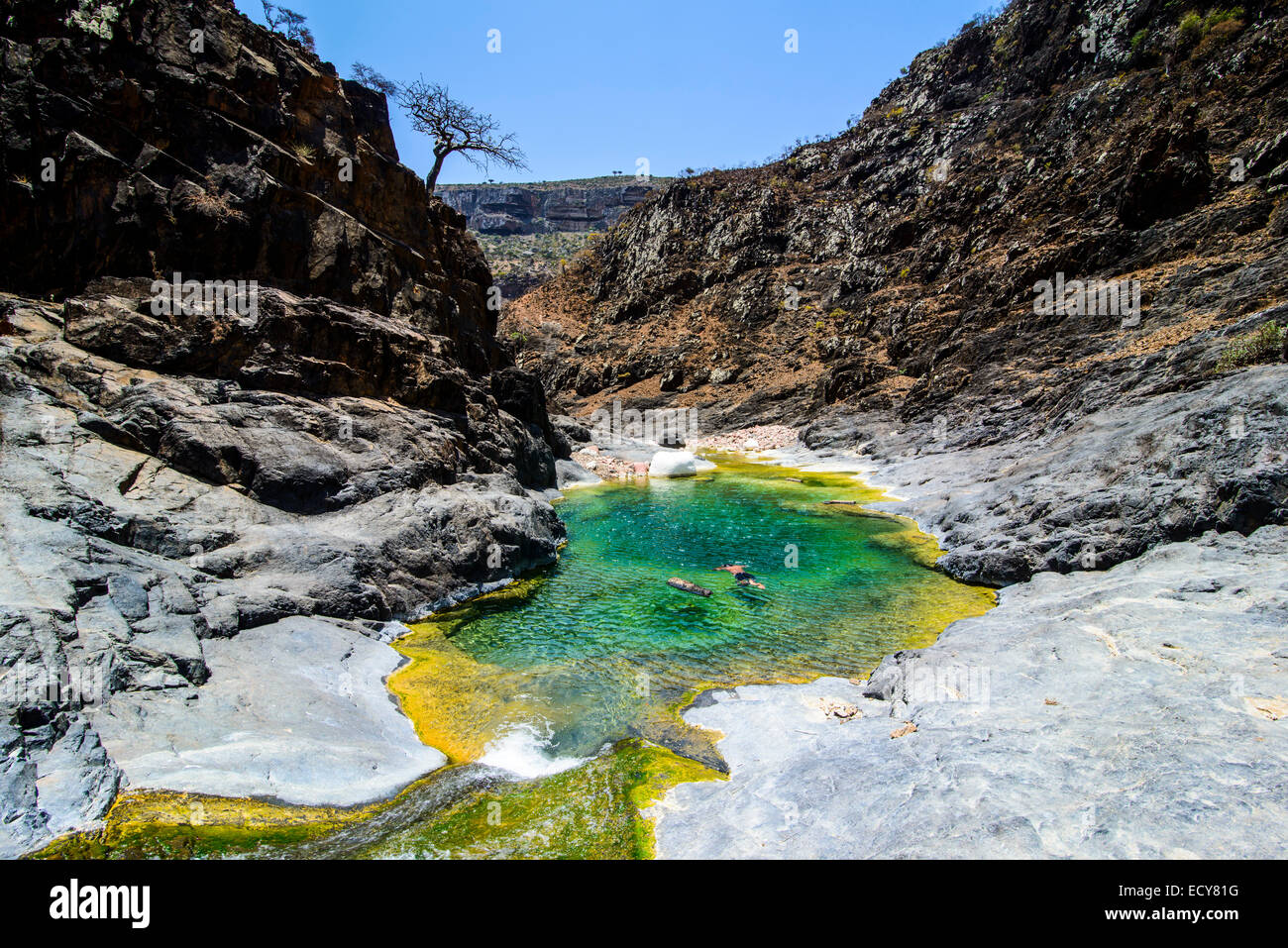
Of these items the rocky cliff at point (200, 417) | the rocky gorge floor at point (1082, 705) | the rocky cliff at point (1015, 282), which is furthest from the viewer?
the rocky cliff at point (1015, 282)

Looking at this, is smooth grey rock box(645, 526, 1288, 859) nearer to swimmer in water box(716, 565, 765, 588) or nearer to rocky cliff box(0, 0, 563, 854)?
rocky cliff box(0, 0, 563, 854)

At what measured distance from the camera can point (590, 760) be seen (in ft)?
23.9

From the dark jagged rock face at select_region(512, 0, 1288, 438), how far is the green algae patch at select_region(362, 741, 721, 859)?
2041 centimetres

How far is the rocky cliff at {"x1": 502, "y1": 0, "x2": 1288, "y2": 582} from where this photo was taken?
13672 mm

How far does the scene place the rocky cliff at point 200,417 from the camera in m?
6.34

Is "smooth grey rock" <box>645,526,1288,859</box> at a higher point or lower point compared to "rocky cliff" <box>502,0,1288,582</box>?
lower

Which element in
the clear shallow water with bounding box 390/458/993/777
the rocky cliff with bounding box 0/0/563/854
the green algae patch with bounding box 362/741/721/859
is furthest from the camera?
the clear shallow water with bounding box 390/458/993/777

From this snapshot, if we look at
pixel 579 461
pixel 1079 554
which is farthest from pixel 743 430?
pixel 1079 554

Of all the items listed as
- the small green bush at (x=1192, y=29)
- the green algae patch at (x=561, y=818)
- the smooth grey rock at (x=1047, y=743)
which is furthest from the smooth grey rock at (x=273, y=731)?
the small green bush at (x=1192, y=29)

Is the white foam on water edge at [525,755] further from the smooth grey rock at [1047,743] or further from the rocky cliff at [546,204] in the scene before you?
the rocky cliff at [546,204]

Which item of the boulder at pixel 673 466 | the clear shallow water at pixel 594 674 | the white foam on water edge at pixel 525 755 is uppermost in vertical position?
the boulder at pixel 673 466

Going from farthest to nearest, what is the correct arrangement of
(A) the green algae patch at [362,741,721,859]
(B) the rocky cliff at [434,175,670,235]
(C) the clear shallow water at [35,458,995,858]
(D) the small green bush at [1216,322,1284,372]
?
(B) the rocky cliff at [434,175,670,235] → (D) the small green bush at [1216,322,1284,372] → (A) the green algae patch at [362,741,721,859] → (C) the clear shallow water at [35,458,995,858]

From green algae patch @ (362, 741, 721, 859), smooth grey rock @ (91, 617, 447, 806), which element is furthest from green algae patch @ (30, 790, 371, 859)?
green algae patch @ (362, 741, 721, 859)
